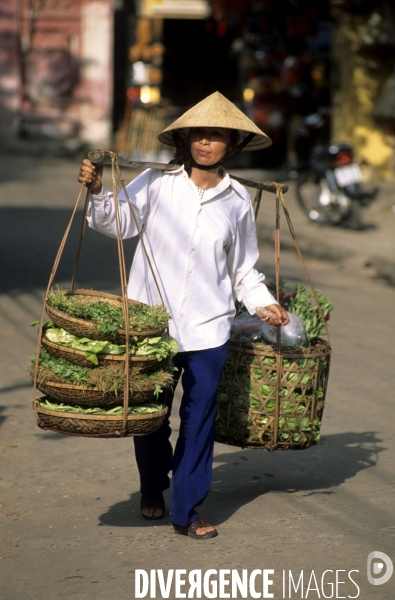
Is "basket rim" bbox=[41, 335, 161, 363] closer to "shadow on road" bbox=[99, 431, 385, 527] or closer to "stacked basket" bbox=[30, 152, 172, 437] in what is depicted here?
"stacked basket" bbox=[30, 152, 172, 437]

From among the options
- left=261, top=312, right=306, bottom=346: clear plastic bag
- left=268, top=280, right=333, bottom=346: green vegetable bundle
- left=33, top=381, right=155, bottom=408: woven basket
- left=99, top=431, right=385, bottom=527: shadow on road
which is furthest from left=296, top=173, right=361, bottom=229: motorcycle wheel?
left=33, top=381, right=155, bottom=408: woven basket

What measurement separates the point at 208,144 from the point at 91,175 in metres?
0.52

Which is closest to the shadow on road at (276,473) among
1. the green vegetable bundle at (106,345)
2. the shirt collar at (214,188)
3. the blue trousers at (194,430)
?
the blue trousers at (194,430)

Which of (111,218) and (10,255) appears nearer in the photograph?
(111,218)

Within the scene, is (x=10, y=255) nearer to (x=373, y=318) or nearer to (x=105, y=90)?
(x=373, y=318)

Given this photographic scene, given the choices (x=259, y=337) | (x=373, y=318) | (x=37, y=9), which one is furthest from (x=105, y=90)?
(x=259, y=337)

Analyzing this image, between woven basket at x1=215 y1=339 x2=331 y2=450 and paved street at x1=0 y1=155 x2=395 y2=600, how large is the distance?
0.39m

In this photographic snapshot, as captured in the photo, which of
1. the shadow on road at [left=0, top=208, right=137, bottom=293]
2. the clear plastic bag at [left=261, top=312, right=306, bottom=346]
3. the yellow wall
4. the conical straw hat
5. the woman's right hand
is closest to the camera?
the woman's right hand

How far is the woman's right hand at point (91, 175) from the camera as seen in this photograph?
376 cm

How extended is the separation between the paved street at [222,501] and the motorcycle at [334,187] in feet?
17.0

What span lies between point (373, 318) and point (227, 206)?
5.00 m

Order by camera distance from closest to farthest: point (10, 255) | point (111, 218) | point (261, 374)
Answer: point (111, 218)
point (261, 374)
point (10, 255)

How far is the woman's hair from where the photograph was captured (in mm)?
4023

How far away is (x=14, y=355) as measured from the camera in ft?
23.5
